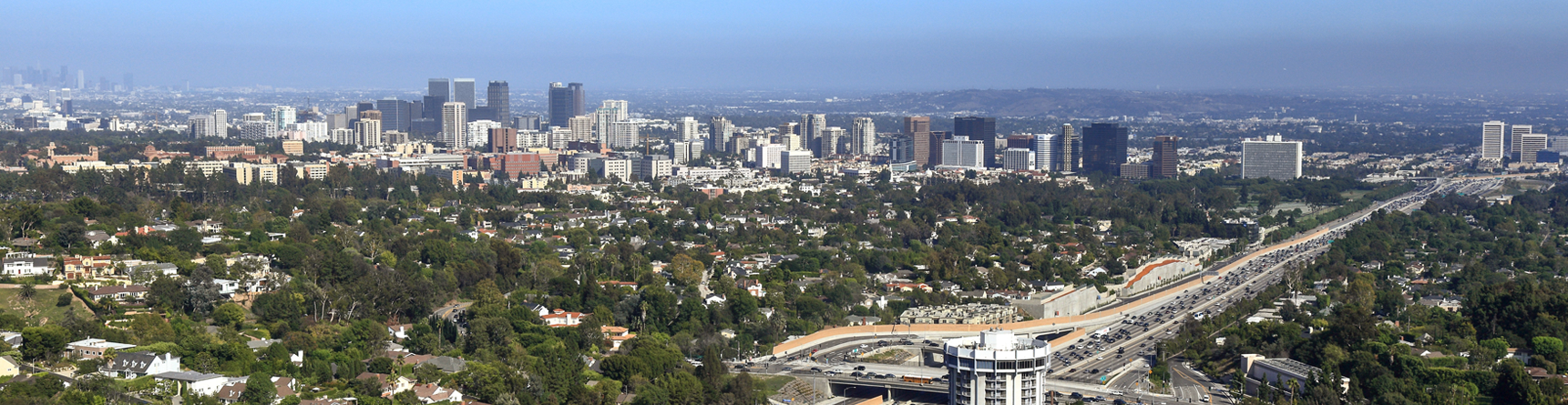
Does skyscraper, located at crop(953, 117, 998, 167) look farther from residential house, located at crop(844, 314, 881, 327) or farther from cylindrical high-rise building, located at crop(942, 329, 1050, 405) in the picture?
cylindrical high-rise building, located at crop(942, 329, 1050, 405)

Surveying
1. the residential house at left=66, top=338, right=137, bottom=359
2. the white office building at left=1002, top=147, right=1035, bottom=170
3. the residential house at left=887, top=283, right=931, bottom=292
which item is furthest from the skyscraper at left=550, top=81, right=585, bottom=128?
the residential house at left=66, top=338, right=137, bottom=359

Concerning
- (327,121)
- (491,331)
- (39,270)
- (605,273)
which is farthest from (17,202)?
(327,121)

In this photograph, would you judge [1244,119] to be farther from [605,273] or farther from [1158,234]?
[605,273]

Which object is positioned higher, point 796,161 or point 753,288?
point 796,161

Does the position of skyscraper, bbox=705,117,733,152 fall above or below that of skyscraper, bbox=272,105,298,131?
below

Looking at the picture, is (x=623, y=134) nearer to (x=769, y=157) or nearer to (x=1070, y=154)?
(x=769, y=157)

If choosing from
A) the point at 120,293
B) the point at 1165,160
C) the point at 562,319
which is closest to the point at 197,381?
the point at 120,293
